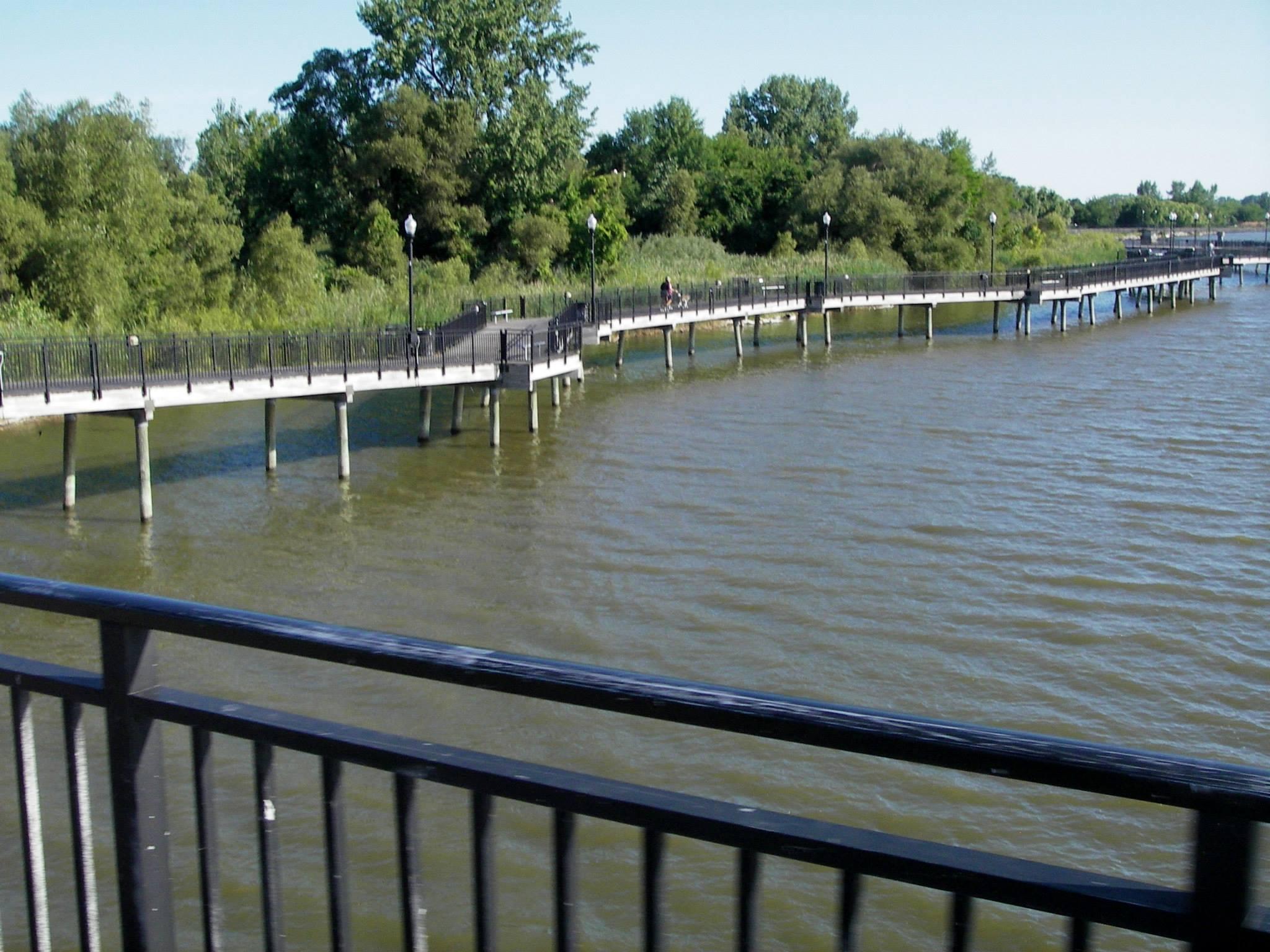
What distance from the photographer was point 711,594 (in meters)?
17.2

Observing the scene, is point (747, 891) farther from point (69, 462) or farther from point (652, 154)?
point (652, 154)

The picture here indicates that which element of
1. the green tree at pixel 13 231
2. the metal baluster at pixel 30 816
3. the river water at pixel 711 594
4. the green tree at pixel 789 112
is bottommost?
the river water at pixel 711 594

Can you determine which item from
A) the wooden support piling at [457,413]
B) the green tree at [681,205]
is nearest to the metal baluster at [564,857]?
the wooden support piling at [457,413]

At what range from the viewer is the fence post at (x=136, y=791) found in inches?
97.7

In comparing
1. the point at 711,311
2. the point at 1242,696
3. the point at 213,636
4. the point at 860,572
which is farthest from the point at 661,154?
the point at 213,636

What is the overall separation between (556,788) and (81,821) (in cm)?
120

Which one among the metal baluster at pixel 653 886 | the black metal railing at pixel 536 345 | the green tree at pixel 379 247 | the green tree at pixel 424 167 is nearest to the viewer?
the metal baluster at pixel 653 886

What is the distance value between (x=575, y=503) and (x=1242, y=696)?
40.3 feet

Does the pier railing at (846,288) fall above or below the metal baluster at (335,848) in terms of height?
above

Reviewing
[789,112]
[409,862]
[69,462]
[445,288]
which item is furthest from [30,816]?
[789,112]

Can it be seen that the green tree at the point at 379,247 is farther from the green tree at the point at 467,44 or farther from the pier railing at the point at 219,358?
the pier railing at the point at 219,358

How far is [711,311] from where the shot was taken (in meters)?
42.7

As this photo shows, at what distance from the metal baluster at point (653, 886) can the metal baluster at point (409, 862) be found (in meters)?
0.44

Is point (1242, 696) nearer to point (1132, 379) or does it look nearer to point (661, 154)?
point (1132, 379)
